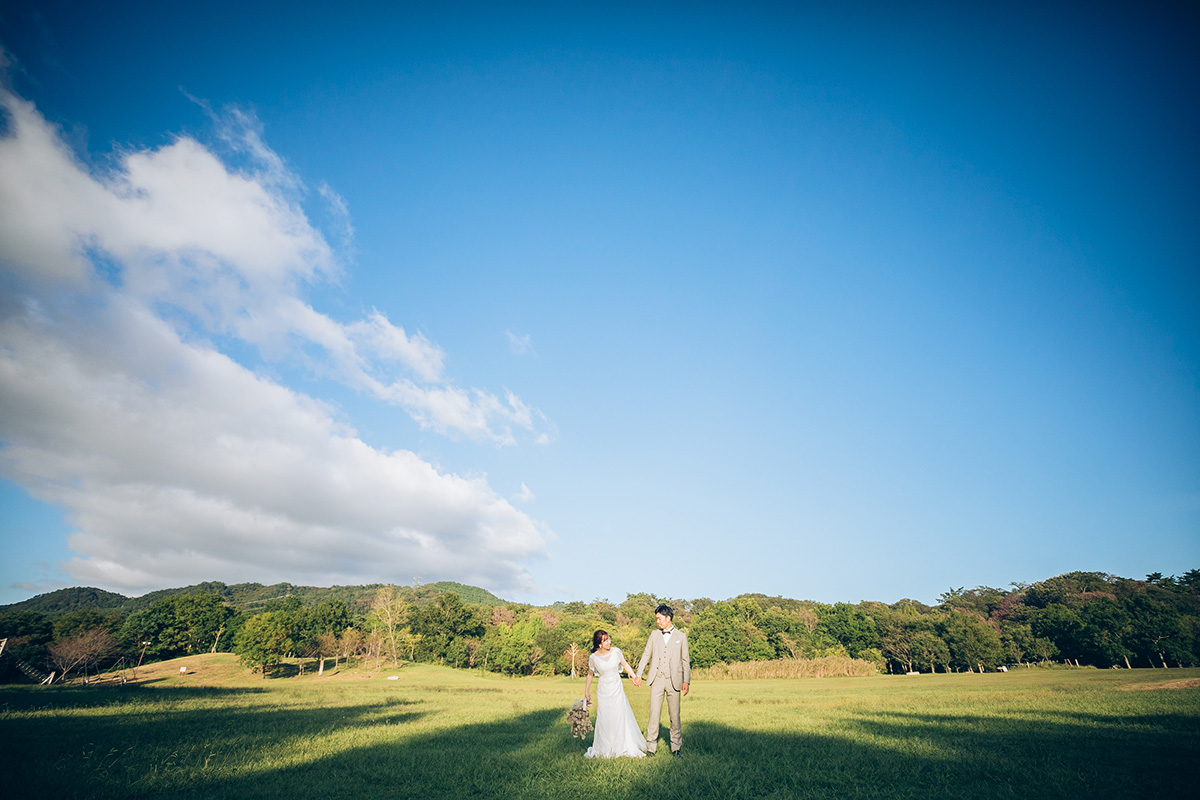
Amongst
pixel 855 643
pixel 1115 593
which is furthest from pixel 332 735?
pixel 1115 593

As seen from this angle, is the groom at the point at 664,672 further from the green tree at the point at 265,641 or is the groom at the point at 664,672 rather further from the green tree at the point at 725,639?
the green tree at the point at 265,641

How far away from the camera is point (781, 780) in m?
8.23

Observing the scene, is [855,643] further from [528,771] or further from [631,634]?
[528,771]

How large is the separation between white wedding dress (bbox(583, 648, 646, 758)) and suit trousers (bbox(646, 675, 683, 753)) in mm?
240

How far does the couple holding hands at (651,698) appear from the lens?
1025 centimetres

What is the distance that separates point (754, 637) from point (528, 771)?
84068 millimetres

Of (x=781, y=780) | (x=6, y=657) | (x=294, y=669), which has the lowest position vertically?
(x=294, y=669)

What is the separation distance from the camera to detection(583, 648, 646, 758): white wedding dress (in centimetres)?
1023

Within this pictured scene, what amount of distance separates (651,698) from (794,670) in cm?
6006

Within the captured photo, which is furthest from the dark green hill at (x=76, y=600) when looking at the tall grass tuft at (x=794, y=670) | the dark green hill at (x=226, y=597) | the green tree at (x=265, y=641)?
the tall grass tuft at (x=794, y=670)

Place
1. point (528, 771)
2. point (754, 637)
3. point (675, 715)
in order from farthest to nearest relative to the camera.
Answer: point (754, 637)
point (675, 715)
point (528, 771)

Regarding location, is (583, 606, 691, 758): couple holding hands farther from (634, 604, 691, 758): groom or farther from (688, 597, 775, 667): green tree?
(688, 597, 775, 667): green tree

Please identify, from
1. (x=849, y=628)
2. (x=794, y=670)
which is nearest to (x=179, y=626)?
(x=794, y=670)

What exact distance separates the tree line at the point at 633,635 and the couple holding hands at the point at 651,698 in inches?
2822
